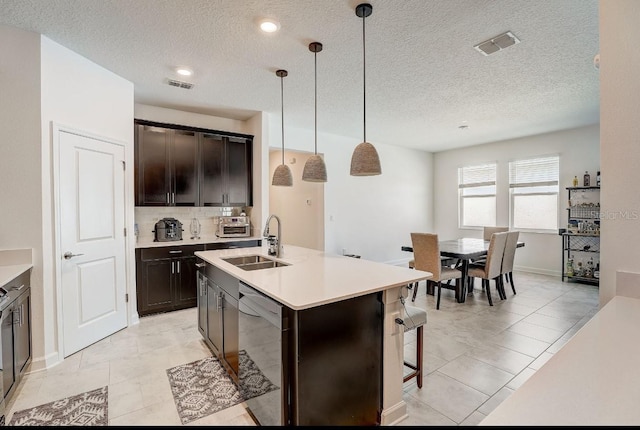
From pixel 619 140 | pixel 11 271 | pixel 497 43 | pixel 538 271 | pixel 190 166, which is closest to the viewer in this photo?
pixel 619 140

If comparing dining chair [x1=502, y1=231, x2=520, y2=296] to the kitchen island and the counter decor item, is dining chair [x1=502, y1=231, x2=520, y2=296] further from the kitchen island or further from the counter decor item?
the counter decor item

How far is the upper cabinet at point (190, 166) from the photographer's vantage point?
12.9 ft

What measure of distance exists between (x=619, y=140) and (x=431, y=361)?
2.12m

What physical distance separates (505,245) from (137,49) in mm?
5068

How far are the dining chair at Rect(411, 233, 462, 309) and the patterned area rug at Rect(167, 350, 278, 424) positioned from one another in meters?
2.78

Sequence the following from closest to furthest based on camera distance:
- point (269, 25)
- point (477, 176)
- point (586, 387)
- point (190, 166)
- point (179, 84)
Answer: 1. point (586, 387)
2. point (269, 25)
3. point (179, 84)
4. point (190, 166)
5. point (477, 176)

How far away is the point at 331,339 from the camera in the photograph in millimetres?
1663

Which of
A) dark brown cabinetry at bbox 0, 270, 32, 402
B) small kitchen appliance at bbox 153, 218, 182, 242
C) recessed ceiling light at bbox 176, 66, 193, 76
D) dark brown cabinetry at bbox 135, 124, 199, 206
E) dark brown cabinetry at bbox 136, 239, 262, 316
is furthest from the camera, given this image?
small kitchen appliance at bbox 153, 218, 182, 242

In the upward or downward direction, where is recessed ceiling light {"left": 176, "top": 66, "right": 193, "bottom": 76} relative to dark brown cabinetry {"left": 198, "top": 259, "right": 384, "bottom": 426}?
upward

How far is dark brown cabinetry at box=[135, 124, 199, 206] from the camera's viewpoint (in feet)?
12.8

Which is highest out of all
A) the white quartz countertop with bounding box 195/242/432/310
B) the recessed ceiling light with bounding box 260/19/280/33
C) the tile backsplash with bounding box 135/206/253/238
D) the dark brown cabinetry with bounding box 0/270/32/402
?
the recessed ceiling light with bounding box 260/19/280/33

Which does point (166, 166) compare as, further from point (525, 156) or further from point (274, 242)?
point (525, 156)

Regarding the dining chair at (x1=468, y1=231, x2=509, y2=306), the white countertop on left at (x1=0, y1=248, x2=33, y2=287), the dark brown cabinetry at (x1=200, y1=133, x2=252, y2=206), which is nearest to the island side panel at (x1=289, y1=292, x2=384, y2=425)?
the white countertop on left at (x1=0, y1=248, x2=33, y2=287)

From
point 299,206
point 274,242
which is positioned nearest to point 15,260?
point 274,242
